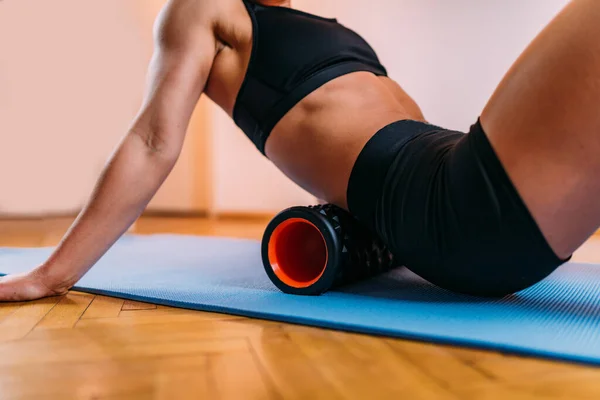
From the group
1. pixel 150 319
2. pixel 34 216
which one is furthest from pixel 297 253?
pixel 34 216

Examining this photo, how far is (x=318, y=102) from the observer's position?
3.25ft

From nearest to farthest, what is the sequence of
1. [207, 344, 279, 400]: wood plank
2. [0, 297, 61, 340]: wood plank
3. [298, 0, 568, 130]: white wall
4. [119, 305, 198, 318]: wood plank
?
[207, 344, 279, 400]: wood plank
[0, 297, 61, 340]: wood plank
[119, 305, 198, 318]: wood plank
[298, 0, 568, 130]: white wall

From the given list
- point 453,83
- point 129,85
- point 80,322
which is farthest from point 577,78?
point 129,85

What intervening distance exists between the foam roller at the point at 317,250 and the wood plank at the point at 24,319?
16.2 inches

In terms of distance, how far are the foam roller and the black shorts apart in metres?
0.06

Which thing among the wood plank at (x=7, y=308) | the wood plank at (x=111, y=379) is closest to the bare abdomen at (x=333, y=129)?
the wood plank at (x=111, y=379)

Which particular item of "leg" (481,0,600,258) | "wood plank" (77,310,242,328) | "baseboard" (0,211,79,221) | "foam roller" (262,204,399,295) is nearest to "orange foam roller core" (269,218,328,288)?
"foam roller" (262,204,399,295)

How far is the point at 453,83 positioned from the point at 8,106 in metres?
2.24

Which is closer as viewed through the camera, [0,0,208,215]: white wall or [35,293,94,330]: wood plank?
[35,293,94,330]: wood plank

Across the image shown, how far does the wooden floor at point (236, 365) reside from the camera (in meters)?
0.59

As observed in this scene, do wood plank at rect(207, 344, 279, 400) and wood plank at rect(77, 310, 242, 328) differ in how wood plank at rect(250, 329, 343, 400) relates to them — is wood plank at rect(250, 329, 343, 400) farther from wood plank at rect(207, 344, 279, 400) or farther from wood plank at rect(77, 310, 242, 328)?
wood plank at rect(77, 310, 242, 328)

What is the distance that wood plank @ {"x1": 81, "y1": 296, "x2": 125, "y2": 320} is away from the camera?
923 millimetres

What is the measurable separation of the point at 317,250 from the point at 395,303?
0.89ft

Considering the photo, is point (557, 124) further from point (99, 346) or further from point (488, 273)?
point (99, 346)
